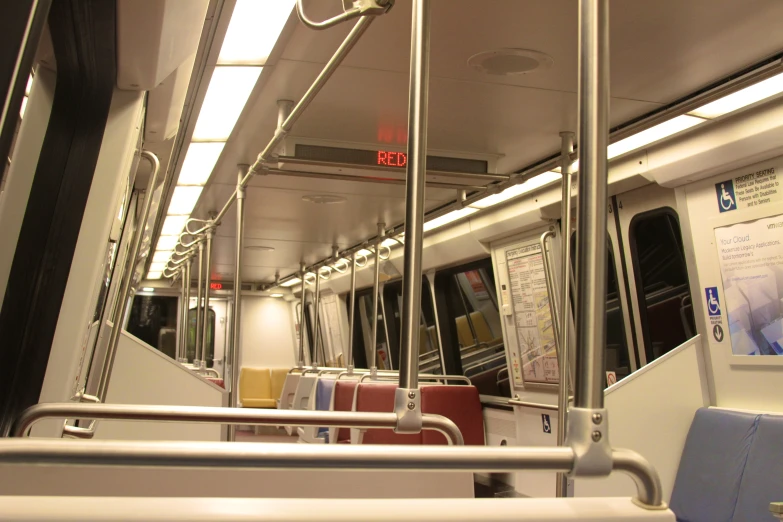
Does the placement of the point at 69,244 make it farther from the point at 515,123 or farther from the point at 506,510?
the point at 515,123

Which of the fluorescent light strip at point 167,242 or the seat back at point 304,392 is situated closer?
the fluorescent light strip at point 167,242

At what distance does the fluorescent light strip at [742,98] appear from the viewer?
3434 millimetres

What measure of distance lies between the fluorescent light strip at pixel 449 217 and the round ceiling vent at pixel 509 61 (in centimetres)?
310

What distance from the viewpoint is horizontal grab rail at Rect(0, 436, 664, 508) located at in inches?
30.3

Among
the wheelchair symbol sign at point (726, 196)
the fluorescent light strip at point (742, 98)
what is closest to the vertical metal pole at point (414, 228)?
the fluorescent light strip at point (742, 98)

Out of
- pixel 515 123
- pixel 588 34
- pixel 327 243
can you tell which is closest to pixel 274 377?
pixel 327 243

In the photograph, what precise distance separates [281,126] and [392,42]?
56cm

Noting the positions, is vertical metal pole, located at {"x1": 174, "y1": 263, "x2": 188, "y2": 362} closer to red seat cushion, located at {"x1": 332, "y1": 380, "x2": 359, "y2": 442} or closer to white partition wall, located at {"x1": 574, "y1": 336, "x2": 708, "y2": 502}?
red seat cushion, located at {"x1": 332, "y1": 380, "x2": 359, "y2": 442}

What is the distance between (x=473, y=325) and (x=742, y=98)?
4466mm

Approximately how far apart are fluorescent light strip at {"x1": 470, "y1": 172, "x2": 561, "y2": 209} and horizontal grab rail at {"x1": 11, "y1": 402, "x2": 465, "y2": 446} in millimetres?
3347

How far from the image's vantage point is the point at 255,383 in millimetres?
13875

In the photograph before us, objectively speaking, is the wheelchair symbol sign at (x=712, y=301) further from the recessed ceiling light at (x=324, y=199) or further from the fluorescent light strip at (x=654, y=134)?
the recessed ceiling light at (x=324, y=199)

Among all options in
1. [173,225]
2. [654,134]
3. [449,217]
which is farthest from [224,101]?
[173,225]

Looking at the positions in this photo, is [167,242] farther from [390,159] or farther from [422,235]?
[422,235]
